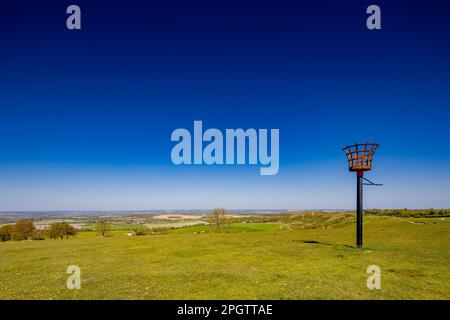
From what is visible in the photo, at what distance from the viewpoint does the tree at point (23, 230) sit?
72.0 m

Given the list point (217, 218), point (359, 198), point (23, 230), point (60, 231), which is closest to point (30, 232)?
point (23, 230)

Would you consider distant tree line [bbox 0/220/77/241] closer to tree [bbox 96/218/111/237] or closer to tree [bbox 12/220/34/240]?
tree [bbox 12/220/34/240]

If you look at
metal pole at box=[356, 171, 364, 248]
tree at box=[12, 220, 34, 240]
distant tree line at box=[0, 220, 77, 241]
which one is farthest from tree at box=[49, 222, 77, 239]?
metal pole at box=[356, 171, 364, 248]

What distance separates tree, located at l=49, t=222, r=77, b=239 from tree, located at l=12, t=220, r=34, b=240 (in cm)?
545

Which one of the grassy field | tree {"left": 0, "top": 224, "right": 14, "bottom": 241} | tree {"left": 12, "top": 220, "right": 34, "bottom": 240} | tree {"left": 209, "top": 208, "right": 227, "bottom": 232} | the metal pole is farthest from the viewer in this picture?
tree {"left": 0, "top": 224, "right": 14, "bottom": 241}

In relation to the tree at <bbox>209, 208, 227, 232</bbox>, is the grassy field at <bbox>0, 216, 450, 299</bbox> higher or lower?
higher

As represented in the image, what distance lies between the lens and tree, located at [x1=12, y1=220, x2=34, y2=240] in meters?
72.0

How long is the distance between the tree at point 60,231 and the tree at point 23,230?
17.9 ft

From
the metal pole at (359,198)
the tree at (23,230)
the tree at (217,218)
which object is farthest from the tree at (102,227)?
the metal pole at (359,198)
